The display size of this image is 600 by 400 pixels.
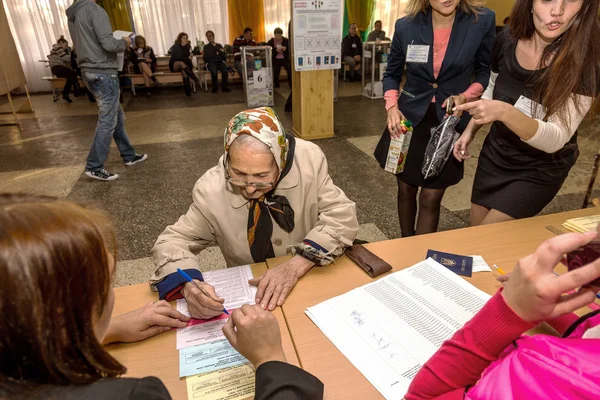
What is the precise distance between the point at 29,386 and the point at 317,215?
1.17 m

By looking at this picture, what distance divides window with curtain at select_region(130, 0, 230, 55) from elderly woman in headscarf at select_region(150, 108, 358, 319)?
10595 millimetres

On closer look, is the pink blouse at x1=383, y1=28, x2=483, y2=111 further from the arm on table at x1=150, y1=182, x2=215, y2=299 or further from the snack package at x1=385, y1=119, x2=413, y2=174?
the arm on table at x1=150, y1=182, x2=215, y2=299

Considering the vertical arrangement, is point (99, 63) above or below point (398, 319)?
above

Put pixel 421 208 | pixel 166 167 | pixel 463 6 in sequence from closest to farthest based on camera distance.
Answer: pixel 463 6
pixel 421 208
pixel 166 167

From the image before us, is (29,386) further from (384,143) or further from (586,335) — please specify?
(384,143)

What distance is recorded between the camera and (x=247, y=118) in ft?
4.46

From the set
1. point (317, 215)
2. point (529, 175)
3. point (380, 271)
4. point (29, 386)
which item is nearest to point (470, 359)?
point (380, 271)

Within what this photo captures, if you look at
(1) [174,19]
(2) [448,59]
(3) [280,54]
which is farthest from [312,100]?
(1) [174,19]

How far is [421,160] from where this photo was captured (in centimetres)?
224

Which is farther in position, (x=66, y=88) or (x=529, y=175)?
(x=66, y=88)

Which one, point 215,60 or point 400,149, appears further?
point 215,60

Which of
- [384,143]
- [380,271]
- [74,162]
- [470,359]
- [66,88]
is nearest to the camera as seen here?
[470,359]

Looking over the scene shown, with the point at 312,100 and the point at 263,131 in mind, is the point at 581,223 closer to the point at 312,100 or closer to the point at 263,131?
the point at 263,131

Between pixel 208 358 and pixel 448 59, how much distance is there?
180 cm
